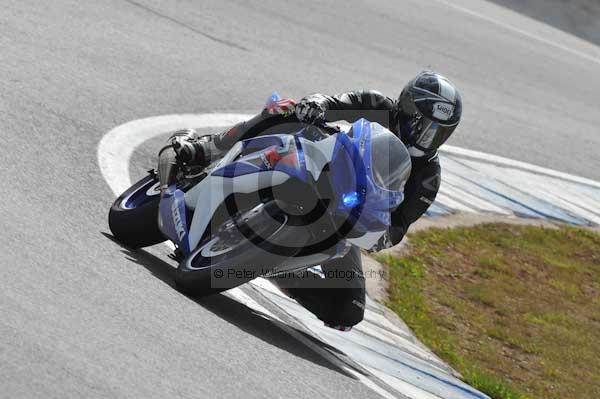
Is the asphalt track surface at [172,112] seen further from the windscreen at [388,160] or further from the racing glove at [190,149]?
the windscreen at [388,160]

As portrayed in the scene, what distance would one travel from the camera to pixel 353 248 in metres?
6.87

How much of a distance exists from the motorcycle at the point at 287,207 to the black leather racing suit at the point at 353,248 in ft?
1.65

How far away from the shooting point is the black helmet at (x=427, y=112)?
7.13 metres

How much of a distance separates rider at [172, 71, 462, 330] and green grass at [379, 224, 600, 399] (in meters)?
1.21

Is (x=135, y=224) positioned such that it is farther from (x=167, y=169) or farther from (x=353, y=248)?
(x=353, y=248)

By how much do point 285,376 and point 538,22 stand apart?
15.5m

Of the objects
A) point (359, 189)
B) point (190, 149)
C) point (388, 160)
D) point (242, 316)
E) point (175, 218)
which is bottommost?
point (242, 316)

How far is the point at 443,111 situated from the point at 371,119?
0.61m

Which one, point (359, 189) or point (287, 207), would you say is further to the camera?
point (287, 207)

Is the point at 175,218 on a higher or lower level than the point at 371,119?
lower

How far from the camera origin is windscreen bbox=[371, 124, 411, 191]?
20.1 ft

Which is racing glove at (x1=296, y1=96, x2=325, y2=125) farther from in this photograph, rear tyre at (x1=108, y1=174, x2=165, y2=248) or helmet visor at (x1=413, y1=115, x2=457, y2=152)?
rear tyre at (x1=108, y1=174, x2=165, y2=248)

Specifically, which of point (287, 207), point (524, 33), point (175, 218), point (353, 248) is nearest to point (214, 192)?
point (175, 218)

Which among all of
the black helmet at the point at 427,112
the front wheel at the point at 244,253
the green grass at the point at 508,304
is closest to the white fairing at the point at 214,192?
the front wheel at the point at 244,253
